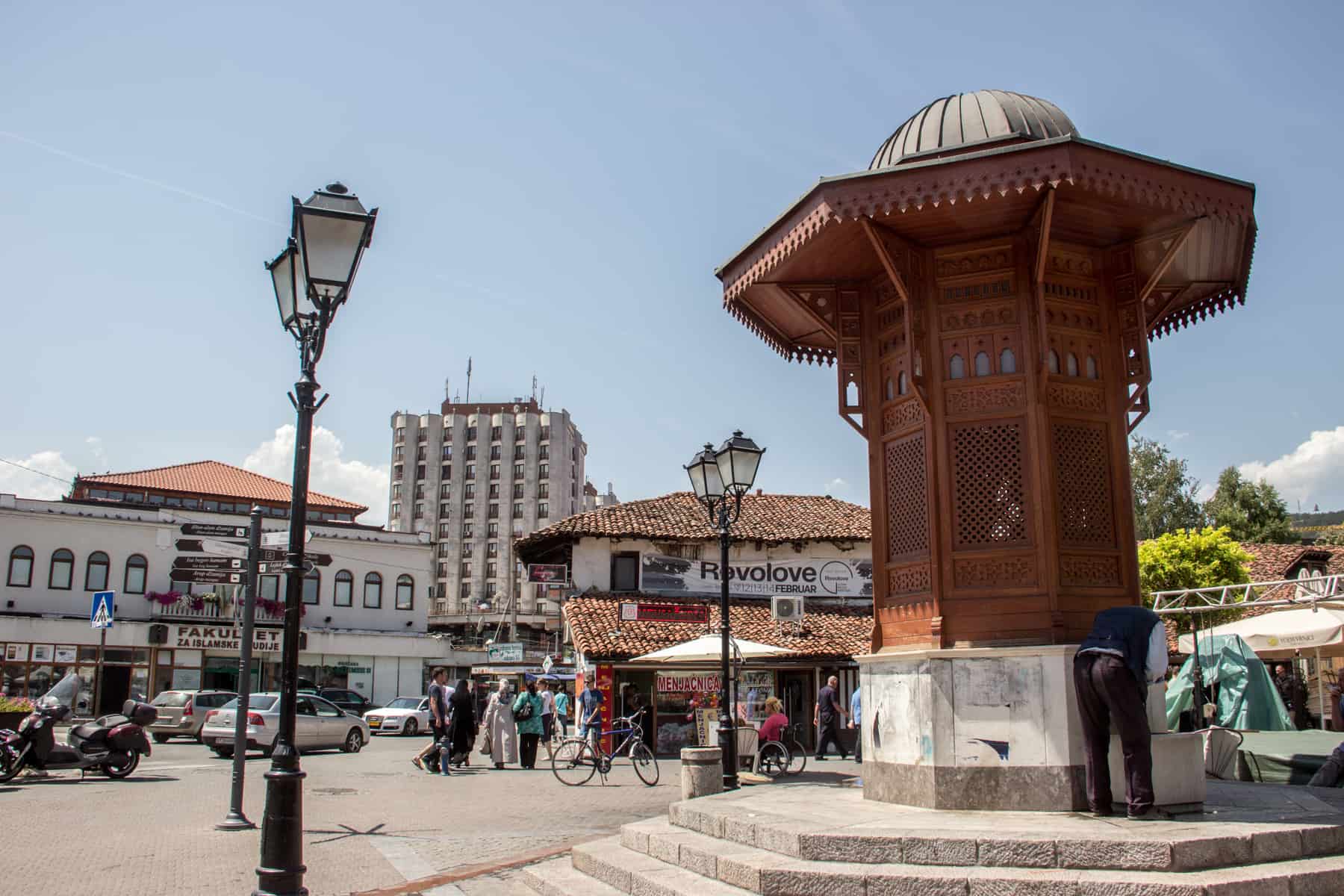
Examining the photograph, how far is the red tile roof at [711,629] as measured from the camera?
24250 mm

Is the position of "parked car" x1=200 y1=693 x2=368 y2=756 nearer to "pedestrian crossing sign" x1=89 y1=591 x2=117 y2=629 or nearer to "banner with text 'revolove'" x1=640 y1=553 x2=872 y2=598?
"pedestrian crossing sign" x1=89 y1=591 x2=117 y2=629

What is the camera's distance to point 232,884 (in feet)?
24.5

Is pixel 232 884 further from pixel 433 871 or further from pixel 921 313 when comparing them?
pixel 921 313

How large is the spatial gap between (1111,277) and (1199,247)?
0.82 meters

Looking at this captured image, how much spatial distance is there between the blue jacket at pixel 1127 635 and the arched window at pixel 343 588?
41.6 meters

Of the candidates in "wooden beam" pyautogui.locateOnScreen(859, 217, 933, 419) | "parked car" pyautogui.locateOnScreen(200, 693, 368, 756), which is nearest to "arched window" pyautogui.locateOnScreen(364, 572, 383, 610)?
"parked car" pyautogui.locateOnScreen(200, 693, 368, 756)

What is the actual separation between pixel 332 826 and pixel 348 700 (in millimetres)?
29072

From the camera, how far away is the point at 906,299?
8.27m

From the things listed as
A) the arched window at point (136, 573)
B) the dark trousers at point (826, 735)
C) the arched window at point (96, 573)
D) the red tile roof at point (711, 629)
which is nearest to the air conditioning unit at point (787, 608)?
the red tile roof at point (711, 629)

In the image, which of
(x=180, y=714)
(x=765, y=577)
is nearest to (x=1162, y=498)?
(x=765, y=577)

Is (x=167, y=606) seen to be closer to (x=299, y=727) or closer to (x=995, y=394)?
(x=299, y=727)

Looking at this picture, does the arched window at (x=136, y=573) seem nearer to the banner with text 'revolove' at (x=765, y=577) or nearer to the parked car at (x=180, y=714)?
the parked car at (x=180, y=714)

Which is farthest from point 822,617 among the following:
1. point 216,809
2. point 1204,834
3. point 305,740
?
point 1204,834

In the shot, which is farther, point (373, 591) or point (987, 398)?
point (373, 591)
